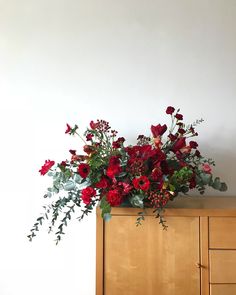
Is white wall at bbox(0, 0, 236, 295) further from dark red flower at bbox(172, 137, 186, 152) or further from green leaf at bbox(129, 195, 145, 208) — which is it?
green leaf at bbox(129, 195, 145, 208)

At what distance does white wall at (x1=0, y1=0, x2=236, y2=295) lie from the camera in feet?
5.70

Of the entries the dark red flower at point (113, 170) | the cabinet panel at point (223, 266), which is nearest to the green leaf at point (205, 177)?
the cabinet panel at point (223, 266)

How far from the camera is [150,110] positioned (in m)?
1.74

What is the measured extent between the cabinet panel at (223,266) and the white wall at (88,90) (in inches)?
23.1

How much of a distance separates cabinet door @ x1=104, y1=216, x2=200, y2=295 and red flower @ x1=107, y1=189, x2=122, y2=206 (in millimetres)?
124

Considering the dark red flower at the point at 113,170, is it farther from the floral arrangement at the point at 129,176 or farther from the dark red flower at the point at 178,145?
the dark red flower at the point at 178,145

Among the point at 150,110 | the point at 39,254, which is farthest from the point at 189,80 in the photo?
the point at 39,254

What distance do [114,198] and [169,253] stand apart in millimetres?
330

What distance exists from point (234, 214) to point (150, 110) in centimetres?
72

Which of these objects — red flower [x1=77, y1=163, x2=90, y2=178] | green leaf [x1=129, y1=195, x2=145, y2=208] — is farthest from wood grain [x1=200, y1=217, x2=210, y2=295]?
red flower [x1=77, y1=163, x2=90, y2=178]

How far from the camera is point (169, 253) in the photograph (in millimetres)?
1281

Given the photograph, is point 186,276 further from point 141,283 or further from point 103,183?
point 103,183

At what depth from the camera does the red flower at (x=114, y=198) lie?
1.19 metres

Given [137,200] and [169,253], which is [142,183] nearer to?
[137,200]
